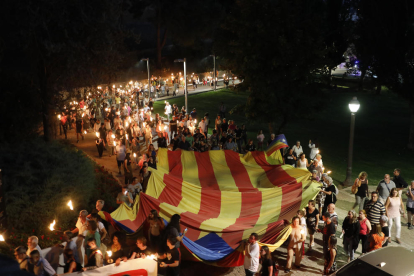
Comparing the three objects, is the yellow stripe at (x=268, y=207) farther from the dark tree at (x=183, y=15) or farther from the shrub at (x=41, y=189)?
the dark tree at (x=183, y=15)

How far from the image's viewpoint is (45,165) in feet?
33.3

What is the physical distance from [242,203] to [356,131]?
24.2 metres

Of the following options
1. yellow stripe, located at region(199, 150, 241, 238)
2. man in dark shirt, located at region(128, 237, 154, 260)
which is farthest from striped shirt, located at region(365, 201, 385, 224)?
man in dark shirt, located at region(128, 237, 154, 260)

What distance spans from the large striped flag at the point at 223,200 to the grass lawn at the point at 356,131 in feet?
21.2

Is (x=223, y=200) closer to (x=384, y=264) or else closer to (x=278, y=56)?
(x=384, y=264)

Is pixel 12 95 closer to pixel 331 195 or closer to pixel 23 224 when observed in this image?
pixel 23 224

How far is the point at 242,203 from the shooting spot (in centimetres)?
1016

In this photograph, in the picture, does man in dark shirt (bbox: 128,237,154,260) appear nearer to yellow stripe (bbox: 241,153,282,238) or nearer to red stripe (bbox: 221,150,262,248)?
red stripe (bbox: 221,150,262,248)

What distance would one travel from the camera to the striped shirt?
379 inches

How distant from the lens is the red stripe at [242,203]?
893 cm

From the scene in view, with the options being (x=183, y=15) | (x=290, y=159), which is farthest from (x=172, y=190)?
(x=183, y=15)

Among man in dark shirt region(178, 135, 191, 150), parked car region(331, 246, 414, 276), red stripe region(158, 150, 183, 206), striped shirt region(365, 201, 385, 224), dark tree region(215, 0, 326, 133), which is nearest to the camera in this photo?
parked car region(331, 246, 414, 276)

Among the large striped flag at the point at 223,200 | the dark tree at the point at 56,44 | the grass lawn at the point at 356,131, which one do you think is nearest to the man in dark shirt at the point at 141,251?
the large striped flag at the point at 223,200

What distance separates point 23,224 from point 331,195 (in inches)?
323
